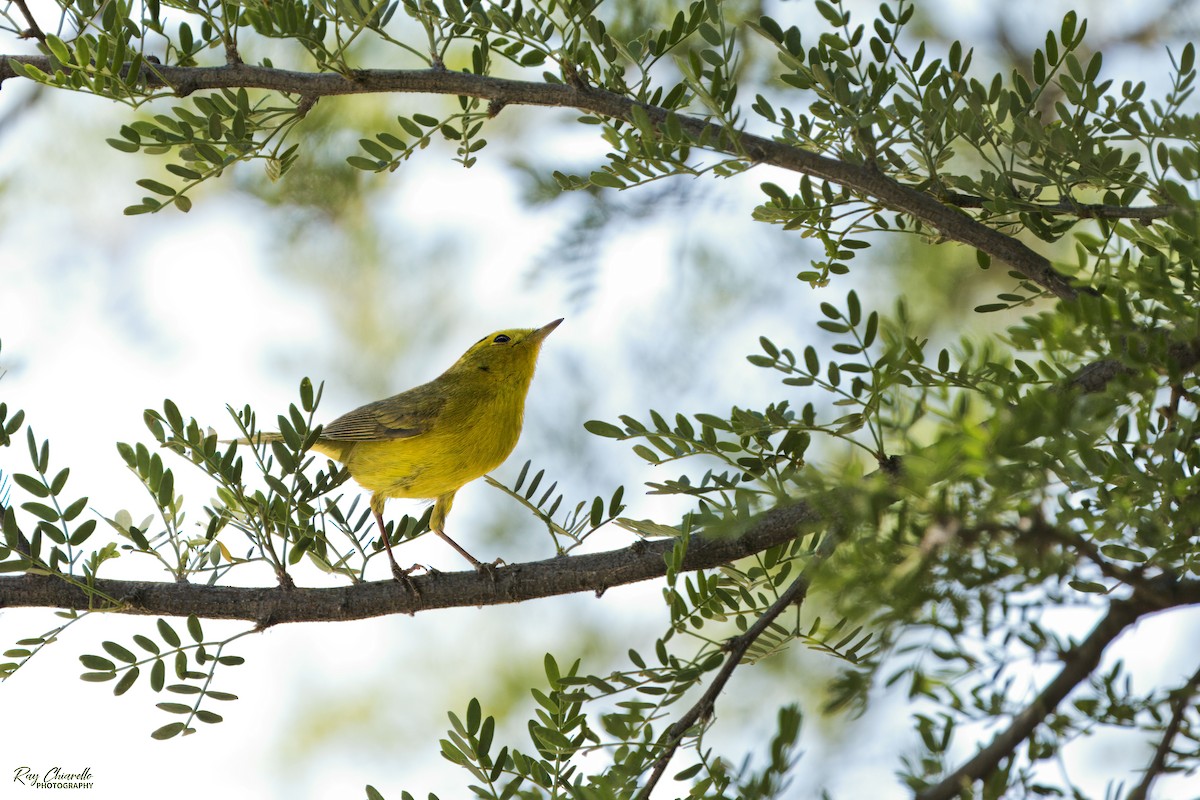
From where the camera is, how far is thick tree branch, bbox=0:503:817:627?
1768 millimetres

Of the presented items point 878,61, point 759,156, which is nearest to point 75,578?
point 759,156

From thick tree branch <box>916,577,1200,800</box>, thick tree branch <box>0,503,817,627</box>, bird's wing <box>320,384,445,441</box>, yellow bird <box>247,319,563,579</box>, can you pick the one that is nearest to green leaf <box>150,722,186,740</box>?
thick tree branch <box>0,503,817,627</box>

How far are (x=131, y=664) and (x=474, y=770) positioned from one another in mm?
566

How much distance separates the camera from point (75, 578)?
5.90ft

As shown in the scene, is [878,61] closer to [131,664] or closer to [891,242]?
[131,664]

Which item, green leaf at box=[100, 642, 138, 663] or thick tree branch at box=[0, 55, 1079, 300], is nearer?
thick tree branch at box=[0, 55, 1079, 300]

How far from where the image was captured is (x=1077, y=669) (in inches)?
33.8

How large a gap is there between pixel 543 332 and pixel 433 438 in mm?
548

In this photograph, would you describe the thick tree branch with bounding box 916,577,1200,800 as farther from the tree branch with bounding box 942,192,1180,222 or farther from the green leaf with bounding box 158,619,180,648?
the green leaf with bounding box 158,619,180,648

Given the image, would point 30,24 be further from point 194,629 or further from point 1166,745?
point 1166,745

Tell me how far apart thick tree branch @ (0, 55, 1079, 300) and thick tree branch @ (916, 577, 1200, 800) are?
723 millimetres

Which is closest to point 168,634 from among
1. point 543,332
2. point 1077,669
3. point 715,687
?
point 715,687

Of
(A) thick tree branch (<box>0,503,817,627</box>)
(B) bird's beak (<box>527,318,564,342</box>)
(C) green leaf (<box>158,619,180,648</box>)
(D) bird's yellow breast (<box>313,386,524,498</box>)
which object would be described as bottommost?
(C) green leaf (<box>158,619,180,648</box>)

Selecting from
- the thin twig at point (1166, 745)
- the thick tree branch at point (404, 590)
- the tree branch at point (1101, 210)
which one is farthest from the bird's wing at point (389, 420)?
the thin twig at point (1166, 745)
